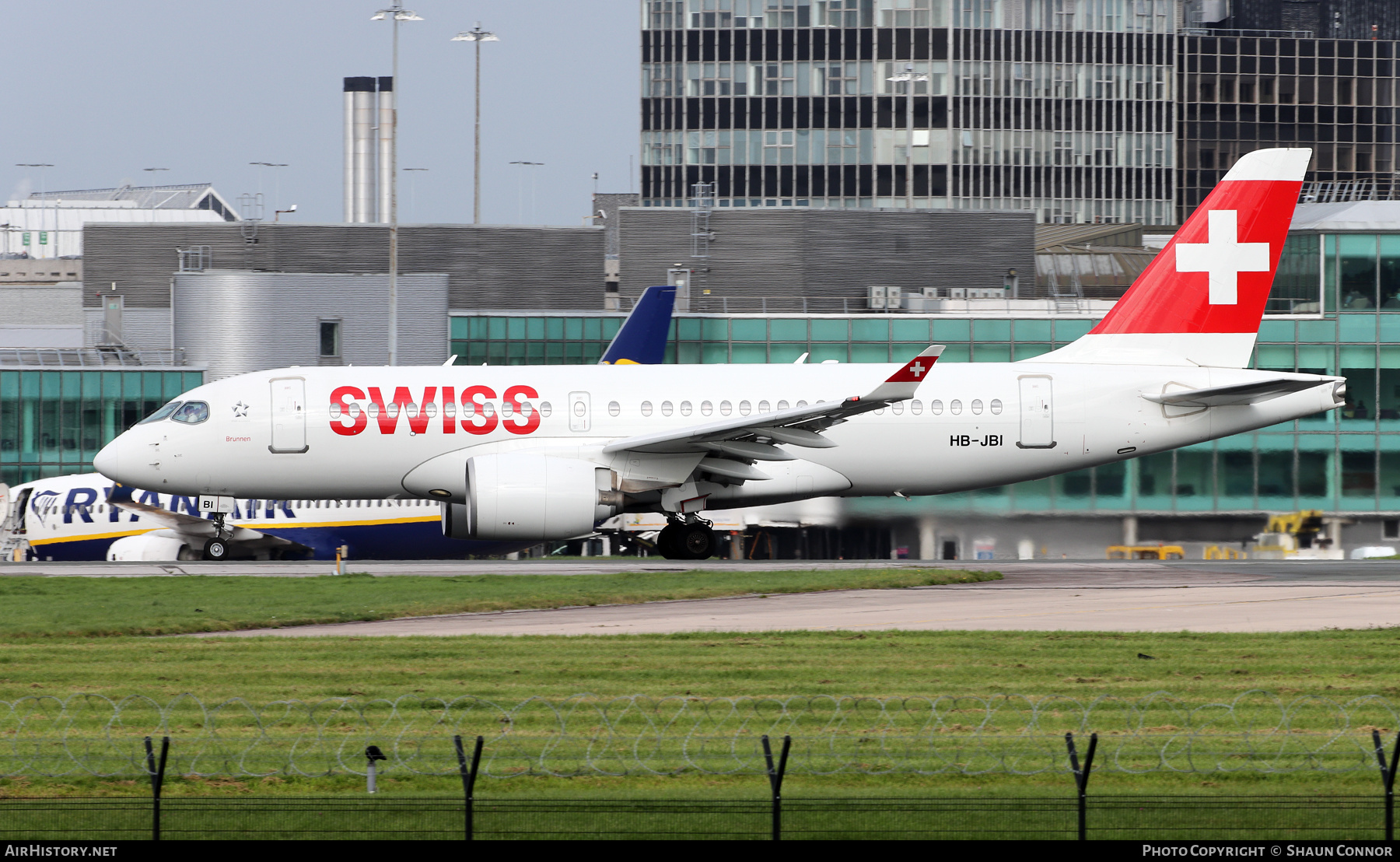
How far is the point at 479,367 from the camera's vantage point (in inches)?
1352

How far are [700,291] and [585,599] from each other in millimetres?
45370

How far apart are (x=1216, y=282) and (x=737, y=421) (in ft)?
36.4

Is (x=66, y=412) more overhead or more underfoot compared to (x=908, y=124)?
more underfoot

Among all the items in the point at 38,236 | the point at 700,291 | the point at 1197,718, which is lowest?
the point at 1197,718

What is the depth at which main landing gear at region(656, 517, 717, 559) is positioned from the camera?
34469mm

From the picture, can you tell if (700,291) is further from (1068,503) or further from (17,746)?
(17,746)

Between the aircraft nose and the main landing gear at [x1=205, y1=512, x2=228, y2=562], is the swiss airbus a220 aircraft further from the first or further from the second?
the main landing gear at [x1=205, y1=512, x2=228, y2=562]

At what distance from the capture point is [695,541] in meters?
34.5

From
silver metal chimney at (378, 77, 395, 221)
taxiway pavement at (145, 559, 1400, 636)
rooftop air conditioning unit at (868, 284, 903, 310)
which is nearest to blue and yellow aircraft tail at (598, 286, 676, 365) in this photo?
taxiway pavement at (145, 559, 1400, 636)

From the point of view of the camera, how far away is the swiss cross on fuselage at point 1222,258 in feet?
117

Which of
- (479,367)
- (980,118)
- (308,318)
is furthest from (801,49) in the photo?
(479,367)

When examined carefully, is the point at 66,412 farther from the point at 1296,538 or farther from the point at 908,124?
the point at 908,124

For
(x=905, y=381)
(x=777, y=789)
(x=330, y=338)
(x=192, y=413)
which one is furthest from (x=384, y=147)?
(x=777, y=789)

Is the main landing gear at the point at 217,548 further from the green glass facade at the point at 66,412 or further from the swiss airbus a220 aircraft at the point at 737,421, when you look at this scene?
the green glass facade at the point at 66,412
